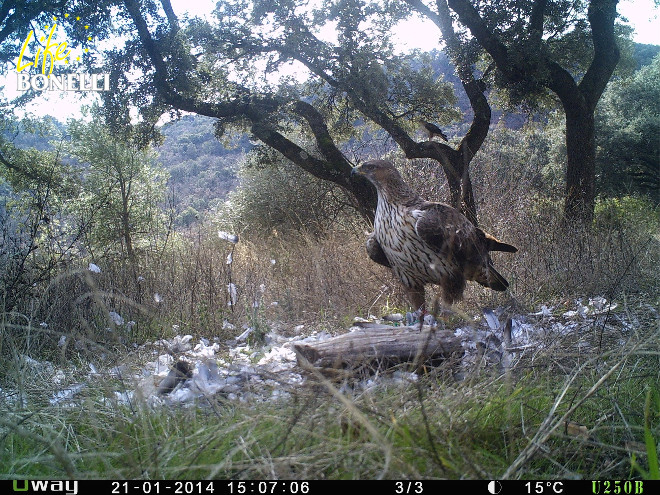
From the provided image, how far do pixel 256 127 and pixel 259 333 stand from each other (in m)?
8.42

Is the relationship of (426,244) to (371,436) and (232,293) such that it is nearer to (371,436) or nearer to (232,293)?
(232,293)

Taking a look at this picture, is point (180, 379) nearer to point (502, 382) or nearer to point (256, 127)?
point (502, 382)

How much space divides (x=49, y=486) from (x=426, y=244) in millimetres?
3413

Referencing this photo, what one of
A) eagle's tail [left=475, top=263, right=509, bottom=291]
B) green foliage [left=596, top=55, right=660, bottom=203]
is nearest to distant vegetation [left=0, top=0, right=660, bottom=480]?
eagle's tail [left=475, top=263, right=509, bottom=291]

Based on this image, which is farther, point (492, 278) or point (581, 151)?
point (581, 151)

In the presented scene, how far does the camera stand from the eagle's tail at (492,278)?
4.58 m

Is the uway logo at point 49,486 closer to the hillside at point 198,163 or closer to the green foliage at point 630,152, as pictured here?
the green foliage at point 630,152

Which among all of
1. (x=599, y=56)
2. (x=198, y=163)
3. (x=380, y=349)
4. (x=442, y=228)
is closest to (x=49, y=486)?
(x=380, y=349)

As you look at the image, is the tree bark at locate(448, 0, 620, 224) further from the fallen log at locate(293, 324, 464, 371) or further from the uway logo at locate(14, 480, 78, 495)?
the uway logo at locate(14, 480, 78, 495)

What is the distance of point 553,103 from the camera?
13.5 metres

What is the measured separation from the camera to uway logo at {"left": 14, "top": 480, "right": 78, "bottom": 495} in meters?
1.57

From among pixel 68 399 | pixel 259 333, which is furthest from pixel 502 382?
pixel 259 333

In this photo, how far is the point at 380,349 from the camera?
3.09 metres

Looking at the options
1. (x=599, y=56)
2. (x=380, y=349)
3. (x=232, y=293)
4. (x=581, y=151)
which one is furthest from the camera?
(x=599, y=56)
